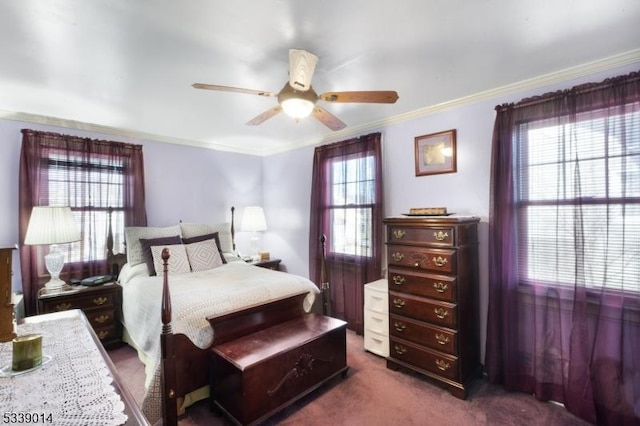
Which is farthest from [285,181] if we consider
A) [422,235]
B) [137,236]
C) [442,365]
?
[442,365]

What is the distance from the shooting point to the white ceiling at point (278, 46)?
1509mm

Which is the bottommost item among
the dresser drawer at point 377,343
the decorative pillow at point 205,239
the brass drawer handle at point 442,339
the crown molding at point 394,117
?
the dresser drawer at point 377,343

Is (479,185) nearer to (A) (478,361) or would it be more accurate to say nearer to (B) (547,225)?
(B) (547,225)

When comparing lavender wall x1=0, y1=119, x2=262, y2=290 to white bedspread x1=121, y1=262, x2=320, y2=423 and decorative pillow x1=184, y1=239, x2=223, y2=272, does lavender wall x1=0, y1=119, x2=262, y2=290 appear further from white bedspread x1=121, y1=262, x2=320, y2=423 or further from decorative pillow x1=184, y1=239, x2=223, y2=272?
white bedspread x1=121, y1=262, x2=320, y2=423

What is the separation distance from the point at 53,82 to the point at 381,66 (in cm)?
246

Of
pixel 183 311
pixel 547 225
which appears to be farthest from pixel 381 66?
pixel 183 311

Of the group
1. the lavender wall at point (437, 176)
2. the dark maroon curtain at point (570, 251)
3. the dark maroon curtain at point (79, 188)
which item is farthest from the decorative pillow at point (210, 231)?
the dark maroon curtain at point (570, 251)

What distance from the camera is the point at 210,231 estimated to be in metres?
3.88

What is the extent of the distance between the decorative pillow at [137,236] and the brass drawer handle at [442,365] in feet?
9.94

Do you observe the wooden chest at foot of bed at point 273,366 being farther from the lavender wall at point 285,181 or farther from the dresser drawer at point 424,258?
the lavender wall at point 285,181

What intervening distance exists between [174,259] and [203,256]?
1.04 feet

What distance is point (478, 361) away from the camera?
2.56 metres

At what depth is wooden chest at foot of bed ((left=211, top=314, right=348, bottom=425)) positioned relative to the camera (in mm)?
1868

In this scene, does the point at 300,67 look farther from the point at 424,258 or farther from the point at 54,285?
the point at 54,285
